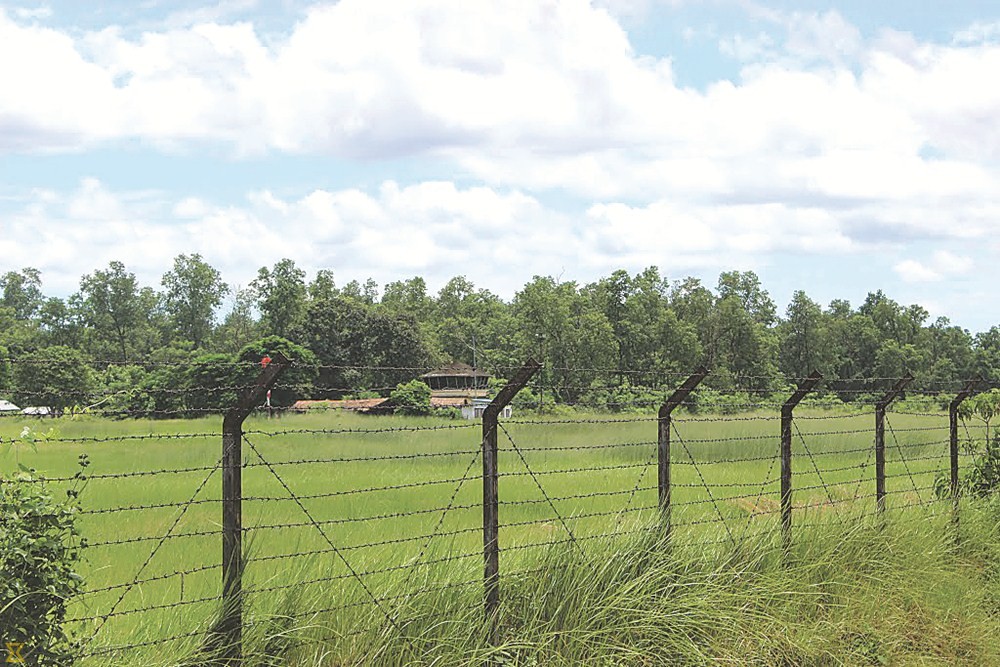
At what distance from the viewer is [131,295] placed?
124 metres

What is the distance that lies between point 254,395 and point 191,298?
128 m

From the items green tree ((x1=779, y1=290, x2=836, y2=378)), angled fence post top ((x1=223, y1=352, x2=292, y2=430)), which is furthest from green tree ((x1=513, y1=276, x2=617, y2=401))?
angled fence post top ((x1=223, y1=352, x2=292, y2=430))

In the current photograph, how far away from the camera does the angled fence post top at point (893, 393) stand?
9.41 metres

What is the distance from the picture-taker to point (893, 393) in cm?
936

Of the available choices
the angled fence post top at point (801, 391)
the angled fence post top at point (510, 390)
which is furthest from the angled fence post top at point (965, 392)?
the angled fence post top at point (510, 390)

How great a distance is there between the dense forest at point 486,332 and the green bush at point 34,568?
5892 cm

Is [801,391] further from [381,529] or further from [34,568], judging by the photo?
[381,529]

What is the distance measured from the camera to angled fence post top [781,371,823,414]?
826 cm

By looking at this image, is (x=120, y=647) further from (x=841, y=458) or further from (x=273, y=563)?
(x=841, y=458)

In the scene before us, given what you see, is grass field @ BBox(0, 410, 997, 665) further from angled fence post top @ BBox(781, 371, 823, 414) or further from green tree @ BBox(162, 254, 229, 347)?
green tree @ BBox(162, 254, 229, 347)

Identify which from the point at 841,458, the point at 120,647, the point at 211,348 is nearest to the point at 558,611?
the point at 120,647

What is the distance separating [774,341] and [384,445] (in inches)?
3211

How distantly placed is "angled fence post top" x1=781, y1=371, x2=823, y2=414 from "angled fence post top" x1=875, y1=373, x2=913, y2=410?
3.62 ft

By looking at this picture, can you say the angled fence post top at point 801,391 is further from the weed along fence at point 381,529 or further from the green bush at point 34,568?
the green bush at point 34,568
